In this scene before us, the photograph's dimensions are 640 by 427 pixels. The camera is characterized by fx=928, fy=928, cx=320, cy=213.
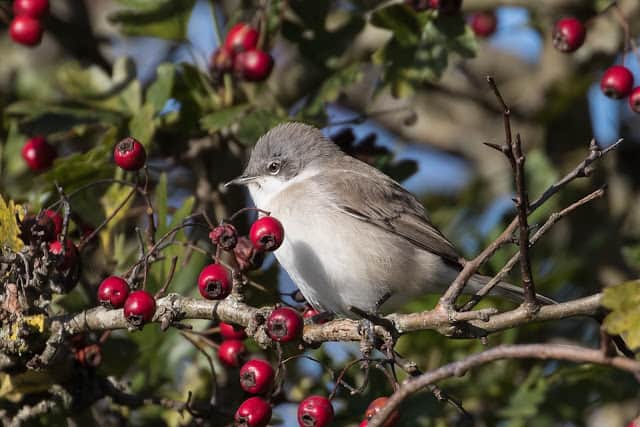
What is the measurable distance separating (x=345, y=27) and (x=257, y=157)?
77 cm

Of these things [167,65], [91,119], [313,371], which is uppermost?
[167,65]

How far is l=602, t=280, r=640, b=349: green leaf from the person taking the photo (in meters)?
2.08

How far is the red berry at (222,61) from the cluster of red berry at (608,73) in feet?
4.76

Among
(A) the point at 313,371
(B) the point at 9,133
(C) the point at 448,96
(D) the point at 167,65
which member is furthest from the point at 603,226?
(B) the point at 9,133

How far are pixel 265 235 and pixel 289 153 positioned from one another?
1719 mm

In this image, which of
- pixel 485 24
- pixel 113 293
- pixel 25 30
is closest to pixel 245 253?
pixel 113 293

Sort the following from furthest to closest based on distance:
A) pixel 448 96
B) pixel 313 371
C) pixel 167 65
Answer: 1. pixel 448 96
2. pixel 313 371
3. pixel 167 65

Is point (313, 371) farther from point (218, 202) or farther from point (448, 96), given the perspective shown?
point (448, 96)

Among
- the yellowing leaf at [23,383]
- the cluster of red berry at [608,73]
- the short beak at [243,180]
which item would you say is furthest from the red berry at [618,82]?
the yellowing leaf at [23,383]

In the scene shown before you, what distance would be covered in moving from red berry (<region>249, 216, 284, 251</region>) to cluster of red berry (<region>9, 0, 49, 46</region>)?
6.68 ft

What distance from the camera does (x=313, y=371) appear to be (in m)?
5.27

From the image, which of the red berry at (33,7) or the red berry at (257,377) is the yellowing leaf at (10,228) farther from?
the red berry at (33,7)

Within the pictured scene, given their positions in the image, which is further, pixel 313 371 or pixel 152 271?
pixel 313 371

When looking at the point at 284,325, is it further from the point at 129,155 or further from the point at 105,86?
the point at 105,86
